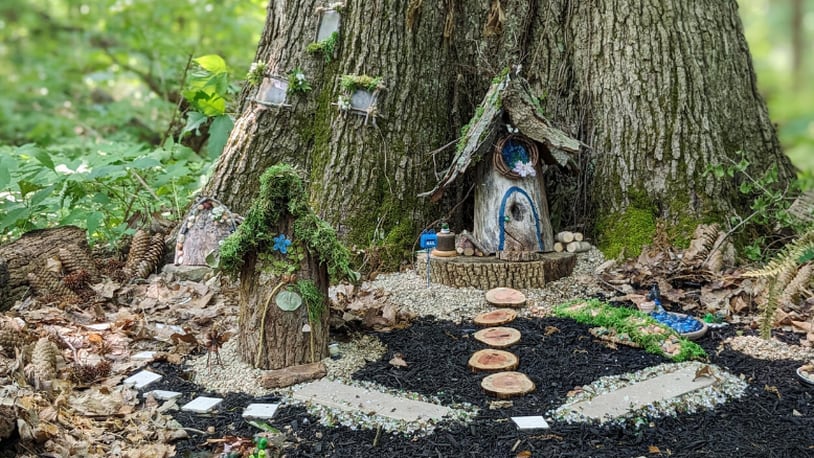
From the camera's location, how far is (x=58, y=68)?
10.4m

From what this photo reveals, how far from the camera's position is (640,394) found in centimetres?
310

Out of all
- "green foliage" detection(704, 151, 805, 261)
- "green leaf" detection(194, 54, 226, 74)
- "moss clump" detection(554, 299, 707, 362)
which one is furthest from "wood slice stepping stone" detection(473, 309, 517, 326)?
"green leaf" detection(194, 54, 226, 74)

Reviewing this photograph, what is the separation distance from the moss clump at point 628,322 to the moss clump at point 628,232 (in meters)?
0.81

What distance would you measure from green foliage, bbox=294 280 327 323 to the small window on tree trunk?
196 cm

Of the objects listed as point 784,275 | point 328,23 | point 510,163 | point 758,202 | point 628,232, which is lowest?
point 784,275

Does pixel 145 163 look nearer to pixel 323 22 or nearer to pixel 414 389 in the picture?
pixel 323 22

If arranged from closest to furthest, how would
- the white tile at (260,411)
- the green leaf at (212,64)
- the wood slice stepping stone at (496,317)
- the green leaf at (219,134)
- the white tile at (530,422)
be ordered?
the white tile at (530,422)
the white tile at (260,411)
the wood slice stepping stone at (496,317)
the green leaf at (219,134)
the green leaf at (212,64)

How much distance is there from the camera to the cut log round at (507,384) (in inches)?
124

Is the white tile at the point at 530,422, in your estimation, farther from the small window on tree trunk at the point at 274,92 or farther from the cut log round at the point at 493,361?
the small window on tree trunk at the point at 274,92

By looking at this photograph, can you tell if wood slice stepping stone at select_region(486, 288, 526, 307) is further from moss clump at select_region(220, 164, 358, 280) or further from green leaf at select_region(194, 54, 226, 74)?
green leaf at select_region(194, 54, 226, 74)

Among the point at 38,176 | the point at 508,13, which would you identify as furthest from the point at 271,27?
the point at 38,176

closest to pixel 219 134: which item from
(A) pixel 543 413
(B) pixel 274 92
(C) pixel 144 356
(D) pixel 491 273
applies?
(B) pixel 274 92

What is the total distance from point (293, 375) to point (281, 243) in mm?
636

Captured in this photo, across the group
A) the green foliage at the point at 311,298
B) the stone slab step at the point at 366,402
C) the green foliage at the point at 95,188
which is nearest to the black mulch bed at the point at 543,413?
the stone slab step at the point at 366,402
